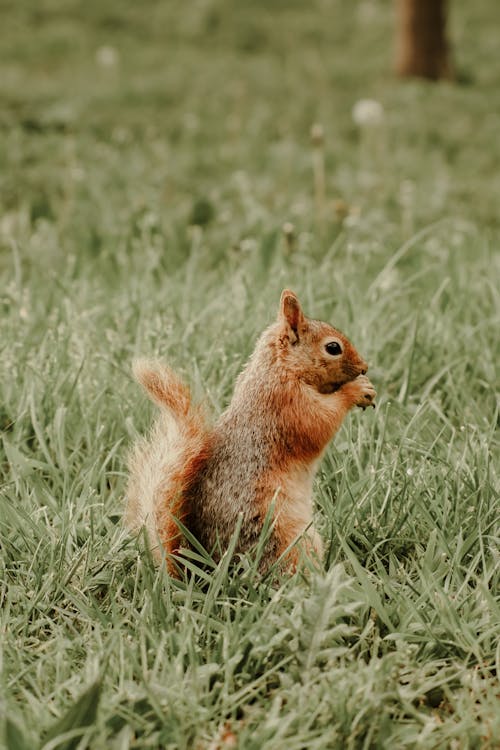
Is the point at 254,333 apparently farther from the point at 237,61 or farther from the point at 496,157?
the point at 237,61

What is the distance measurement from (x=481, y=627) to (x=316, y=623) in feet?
1.45

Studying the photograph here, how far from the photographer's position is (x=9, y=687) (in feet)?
6.67

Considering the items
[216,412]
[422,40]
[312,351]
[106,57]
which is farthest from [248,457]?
[422,40]

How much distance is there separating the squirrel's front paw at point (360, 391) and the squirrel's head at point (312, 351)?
1.8 inches

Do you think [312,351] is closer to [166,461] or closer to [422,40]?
[166,461]

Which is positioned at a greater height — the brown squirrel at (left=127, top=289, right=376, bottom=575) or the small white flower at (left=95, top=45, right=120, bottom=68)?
the small white flower at (left=95, top=45, right=120, bottom=68)

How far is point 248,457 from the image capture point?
89.0 inches

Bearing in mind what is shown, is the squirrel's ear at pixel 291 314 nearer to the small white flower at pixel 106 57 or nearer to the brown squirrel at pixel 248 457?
the brown squirrel at pixel 248 457

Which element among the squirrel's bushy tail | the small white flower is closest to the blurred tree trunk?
the small white flower

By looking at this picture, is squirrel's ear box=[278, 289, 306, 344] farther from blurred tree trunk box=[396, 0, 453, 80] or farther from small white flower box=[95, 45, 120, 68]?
blurred tree trunk box=[396, 0, 453, 80]

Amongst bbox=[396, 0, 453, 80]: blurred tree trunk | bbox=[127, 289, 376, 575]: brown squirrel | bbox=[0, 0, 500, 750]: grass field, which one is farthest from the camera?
bbox=[396, 0, 453, 80]: blurred tree trunk

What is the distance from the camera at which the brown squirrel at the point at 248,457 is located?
7.35 feet

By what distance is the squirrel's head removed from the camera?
7.84 feet

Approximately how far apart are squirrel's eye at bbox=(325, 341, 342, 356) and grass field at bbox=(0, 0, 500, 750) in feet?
1.17
